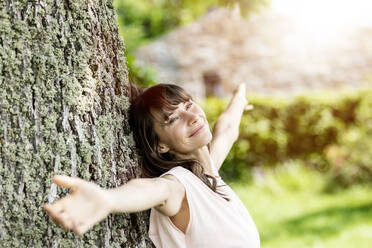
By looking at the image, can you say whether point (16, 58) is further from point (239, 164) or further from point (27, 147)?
point (239, 164)

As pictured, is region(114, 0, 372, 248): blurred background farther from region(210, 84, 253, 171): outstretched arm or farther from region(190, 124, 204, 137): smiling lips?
region(190, 124, 204, 137): smiling lips

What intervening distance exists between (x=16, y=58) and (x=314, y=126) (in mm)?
7696

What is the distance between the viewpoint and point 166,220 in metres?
2.15

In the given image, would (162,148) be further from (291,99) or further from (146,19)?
(146,19)

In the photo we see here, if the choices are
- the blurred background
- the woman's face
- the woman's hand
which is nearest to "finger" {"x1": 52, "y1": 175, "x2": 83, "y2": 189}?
the woman's hand

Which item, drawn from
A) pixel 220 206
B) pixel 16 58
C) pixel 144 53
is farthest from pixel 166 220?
pixel 144 53

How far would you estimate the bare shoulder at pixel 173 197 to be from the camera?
2051 millimetres

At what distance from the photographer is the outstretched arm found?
2.72m

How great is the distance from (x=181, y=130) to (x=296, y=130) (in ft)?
23.4

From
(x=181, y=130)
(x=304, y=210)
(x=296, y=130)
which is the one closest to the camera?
(x=181, y=130)

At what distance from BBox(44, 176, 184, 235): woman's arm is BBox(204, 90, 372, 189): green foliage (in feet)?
23.4

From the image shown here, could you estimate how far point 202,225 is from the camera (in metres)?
2.18

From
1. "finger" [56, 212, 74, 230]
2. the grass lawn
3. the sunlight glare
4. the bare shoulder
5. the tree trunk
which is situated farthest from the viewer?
the sunlight glare

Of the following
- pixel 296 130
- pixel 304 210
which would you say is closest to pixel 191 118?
pixel 304 210
